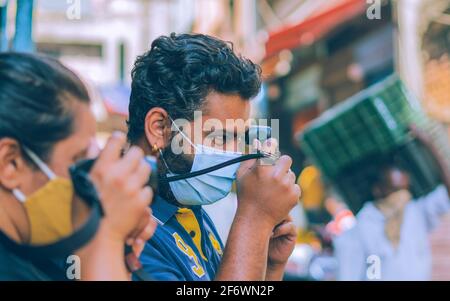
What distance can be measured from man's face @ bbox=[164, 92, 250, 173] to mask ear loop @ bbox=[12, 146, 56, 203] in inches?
14.9

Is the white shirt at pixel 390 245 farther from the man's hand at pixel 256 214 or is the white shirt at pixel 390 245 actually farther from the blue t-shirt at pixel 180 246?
the man's hand at pixel 256 214

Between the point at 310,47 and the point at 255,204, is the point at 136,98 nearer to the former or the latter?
the point at 255,204

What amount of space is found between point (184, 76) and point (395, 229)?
264cm

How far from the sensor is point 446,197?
13.0 ft

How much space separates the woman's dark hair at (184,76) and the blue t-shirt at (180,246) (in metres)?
0.22

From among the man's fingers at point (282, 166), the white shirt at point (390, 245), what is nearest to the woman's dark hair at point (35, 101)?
the man's fingers at point (282, 166)

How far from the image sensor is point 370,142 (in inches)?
146

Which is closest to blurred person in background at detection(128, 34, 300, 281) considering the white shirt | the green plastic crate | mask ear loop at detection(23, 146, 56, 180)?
mask ear loop at detection(23, 146, 56, 180)

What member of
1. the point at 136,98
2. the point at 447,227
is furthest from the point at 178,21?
the point at 136,98

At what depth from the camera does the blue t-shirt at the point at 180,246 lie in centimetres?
129

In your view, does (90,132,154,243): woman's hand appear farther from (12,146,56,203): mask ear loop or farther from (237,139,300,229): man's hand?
(237,139,300,229): man's hand

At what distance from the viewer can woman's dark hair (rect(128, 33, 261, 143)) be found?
1.42 metres

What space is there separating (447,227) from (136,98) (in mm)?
4212
